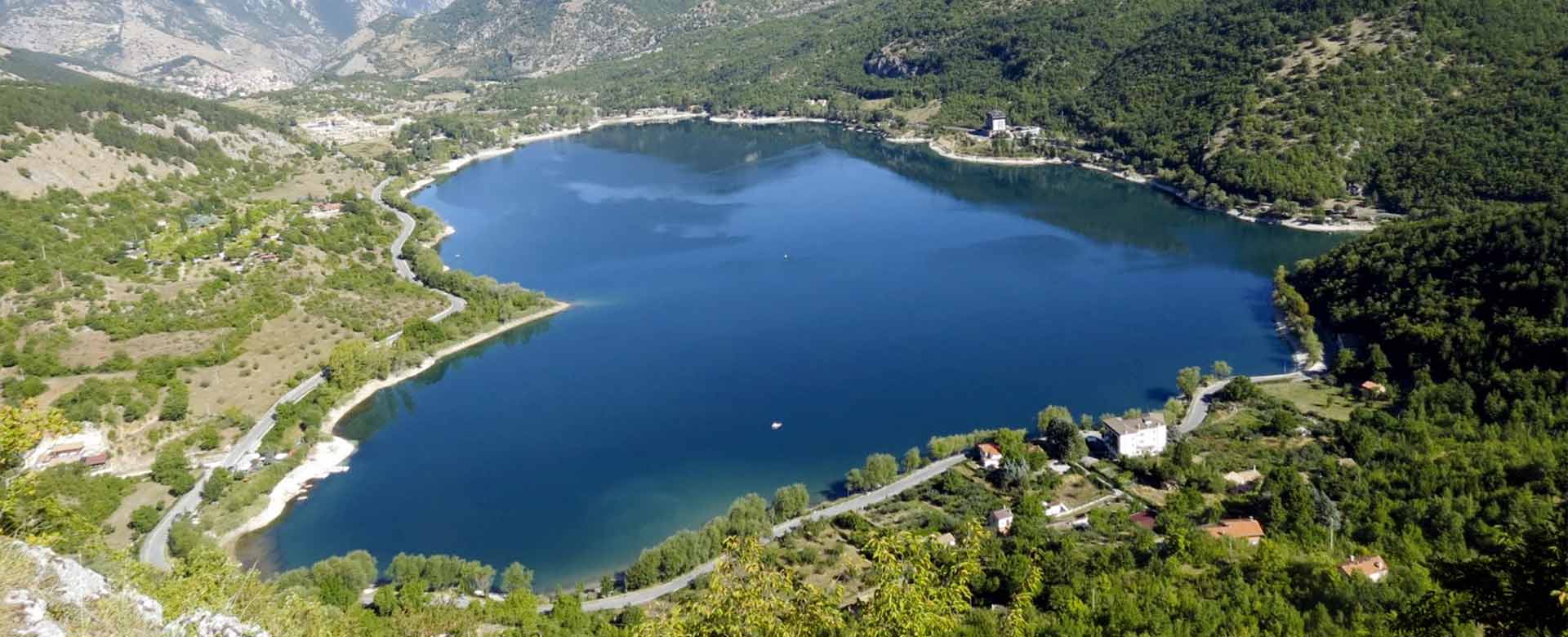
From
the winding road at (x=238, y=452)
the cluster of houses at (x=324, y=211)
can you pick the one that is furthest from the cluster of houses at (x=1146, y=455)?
the cluster of houses at (x=324, y=211)

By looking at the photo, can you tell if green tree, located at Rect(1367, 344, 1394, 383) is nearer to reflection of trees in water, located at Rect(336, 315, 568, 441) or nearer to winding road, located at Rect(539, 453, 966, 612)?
winding road, located at Rect(539, 453, 966, 612)

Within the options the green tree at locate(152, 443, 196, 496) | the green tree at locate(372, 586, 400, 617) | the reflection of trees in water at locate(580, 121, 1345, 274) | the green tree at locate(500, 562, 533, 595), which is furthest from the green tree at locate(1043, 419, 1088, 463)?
the green tree at locate(152, 443, 196, 496)

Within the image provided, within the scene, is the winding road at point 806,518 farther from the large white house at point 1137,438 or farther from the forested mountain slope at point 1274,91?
the forested mountain slope at point 1274,91

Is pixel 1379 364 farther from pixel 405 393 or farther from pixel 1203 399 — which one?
pixel 405 393

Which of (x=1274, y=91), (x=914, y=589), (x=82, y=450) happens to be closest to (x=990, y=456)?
(x=914, y=589)

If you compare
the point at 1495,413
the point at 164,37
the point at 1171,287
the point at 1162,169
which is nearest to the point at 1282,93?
the point at 1162,169

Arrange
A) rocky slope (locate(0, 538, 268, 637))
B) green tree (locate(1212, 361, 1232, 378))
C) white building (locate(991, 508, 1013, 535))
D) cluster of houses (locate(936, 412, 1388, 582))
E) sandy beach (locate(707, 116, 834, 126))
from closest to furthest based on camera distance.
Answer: rocky slope (locate(0, 538, 268, 637))
cluster of houses (locate(936, 412, 1388, 582))
white building (locate(991, 508, 1013, 535))
green tree (locate(1212, 361, 1232, 378))
sandy beach (locate(707, 116, 834, 126))
